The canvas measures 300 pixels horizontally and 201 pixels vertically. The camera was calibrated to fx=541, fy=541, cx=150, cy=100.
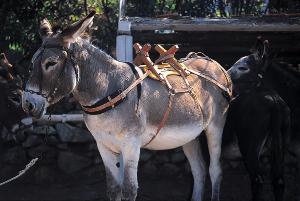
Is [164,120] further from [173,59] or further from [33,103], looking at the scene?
[33,103]

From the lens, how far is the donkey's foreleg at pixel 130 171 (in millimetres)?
4352

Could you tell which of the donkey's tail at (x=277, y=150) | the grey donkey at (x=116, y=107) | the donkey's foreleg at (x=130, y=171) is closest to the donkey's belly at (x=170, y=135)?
the grey donkey at (x=116, y=107)

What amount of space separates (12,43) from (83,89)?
513 cm

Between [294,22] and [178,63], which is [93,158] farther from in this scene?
[294,22]

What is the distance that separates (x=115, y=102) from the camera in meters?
4.28

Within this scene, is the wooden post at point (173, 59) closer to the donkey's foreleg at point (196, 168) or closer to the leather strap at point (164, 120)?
the leather strap at point (164, 120)

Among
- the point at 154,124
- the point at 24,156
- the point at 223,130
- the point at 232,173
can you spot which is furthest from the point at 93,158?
the point at 154,124

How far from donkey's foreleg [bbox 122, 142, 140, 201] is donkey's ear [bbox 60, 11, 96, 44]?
97 centimetres

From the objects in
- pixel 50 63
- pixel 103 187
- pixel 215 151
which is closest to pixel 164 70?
pixel 215 151

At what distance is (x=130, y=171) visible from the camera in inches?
173

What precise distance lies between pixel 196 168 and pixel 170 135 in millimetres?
914

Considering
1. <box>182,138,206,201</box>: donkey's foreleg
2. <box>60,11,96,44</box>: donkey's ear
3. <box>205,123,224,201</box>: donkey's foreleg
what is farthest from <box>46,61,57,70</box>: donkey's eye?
<box>182,138,206,201</box>: donkey's foreleg

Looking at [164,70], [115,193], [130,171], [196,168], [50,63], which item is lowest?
[196,168]

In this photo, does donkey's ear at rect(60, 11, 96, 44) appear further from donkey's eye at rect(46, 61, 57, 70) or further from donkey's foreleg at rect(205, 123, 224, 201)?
donkey's foreleg at rect(205, 123, 224, 201)
